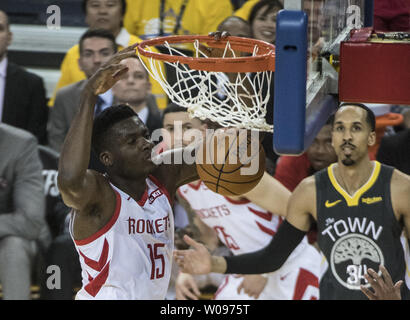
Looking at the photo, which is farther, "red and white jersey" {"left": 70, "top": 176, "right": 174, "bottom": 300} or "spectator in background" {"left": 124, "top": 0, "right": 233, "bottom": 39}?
"spectator in background" {"left": 124, "top": 0, "right": 233, "bottom": 39}

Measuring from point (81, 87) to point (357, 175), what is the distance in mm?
1832

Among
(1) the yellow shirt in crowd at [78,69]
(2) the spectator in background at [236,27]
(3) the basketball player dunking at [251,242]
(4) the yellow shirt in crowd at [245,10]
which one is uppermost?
(4) the yellow shirt in crowd at [245,10]

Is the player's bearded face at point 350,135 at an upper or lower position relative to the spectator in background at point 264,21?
lower

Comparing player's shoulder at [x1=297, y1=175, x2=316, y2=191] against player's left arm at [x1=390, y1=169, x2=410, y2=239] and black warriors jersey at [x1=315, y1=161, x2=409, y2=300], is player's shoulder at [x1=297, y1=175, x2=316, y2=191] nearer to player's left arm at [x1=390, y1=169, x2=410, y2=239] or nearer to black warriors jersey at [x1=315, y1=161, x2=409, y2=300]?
black warriors jersey at [x1=315, y1=161, x2=409, y2=300]

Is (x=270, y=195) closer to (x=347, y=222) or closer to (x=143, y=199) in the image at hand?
(x=347, y=222)

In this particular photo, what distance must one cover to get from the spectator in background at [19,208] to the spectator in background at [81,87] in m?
0.33

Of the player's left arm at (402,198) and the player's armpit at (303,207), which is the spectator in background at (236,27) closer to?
the player's armpit at (303,207)

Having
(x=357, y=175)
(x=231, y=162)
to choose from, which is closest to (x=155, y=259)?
(x=231, y=162)

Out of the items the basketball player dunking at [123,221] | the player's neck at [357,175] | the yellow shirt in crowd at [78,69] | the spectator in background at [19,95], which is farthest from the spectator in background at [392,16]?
the spectator in background at [19,95]

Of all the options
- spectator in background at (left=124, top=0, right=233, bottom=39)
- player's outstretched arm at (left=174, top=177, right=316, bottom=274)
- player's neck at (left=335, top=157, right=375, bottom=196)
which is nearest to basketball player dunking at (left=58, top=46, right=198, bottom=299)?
player's outstretched arm at (left=174, top=177, right=316, bottom=274)

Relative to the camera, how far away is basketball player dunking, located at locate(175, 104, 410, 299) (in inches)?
186

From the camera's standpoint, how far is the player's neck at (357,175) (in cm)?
484

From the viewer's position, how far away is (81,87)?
5.51 metres

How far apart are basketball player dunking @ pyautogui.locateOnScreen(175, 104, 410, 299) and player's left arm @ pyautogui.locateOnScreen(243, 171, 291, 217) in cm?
12
